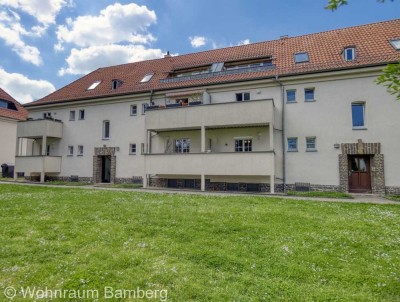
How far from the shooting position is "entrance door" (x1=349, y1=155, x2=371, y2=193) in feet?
51.7

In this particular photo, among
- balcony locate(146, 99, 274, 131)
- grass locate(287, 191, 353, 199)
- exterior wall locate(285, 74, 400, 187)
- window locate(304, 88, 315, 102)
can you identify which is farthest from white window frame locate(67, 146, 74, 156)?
window locate(304, 88, 315, 102)

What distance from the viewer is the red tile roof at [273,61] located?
663 inches

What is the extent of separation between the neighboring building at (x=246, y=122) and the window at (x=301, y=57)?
0.14 metres

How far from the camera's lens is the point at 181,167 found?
17.8 meters

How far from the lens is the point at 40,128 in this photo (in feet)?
75.4

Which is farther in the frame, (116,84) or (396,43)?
(116,84)

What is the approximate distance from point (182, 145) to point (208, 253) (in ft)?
48.4

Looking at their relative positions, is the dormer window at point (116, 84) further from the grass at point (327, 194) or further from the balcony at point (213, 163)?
the grass at point (327, 194)

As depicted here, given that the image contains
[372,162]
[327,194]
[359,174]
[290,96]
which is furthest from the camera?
[290,96]

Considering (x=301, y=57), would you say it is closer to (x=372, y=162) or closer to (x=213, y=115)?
(x=213, y=115)

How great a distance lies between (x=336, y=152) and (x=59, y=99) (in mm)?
22703

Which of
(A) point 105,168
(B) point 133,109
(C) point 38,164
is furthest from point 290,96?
(C) point 38,164
